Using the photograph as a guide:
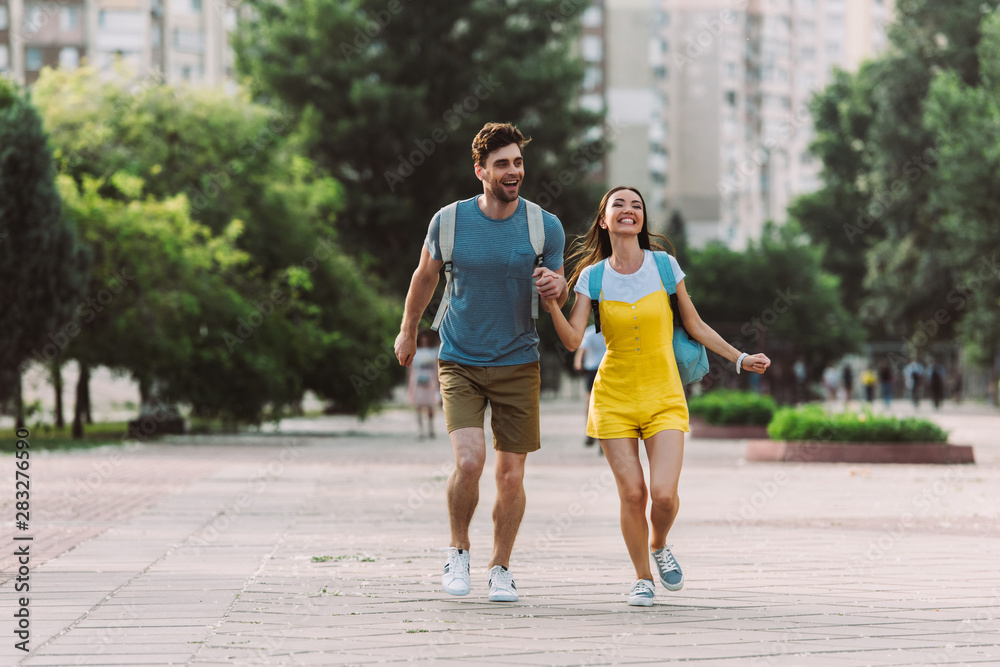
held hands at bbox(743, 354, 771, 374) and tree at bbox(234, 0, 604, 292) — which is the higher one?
tree at bbox(234, 0, 604, 292)

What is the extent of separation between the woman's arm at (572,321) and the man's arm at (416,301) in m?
0.53

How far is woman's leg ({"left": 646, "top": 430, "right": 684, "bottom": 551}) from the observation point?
604 cm

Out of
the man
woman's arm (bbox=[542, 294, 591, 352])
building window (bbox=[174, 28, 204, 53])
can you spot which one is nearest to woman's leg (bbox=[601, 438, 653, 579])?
the man

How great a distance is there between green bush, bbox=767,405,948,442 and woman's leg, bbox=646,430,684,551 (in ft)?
37.9

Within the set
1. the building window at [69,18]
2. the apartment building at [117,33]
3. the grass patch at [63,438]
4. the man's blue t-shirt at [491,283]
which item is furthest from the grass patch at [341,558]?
the building window at [69,18]

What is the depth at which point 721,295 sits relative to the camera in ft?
208

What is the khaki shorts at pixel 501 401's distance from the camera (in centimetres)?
620

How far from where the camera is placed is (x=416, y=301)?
6.32 meters

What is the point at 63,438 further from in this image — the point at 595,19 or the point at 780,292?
the point at 595,19

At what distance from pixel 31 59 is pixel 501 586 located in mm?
83203

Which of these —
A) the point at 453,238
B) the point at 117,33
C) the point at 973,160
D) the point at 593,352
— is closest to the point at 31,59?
the point at 117,33

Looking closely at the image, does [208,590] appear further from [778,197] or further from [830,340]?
[778,197]

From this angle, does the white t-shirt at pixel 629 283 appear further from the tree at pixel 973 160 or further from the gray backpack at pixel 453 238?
the tree at pixel 973 160

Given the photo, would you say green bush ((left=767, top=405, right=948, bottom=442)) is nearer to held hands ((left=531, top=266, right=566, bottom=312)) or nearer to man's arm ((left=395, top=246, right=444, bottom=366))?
man's arm ((left=395, top=246, right=444, bottom=366))
